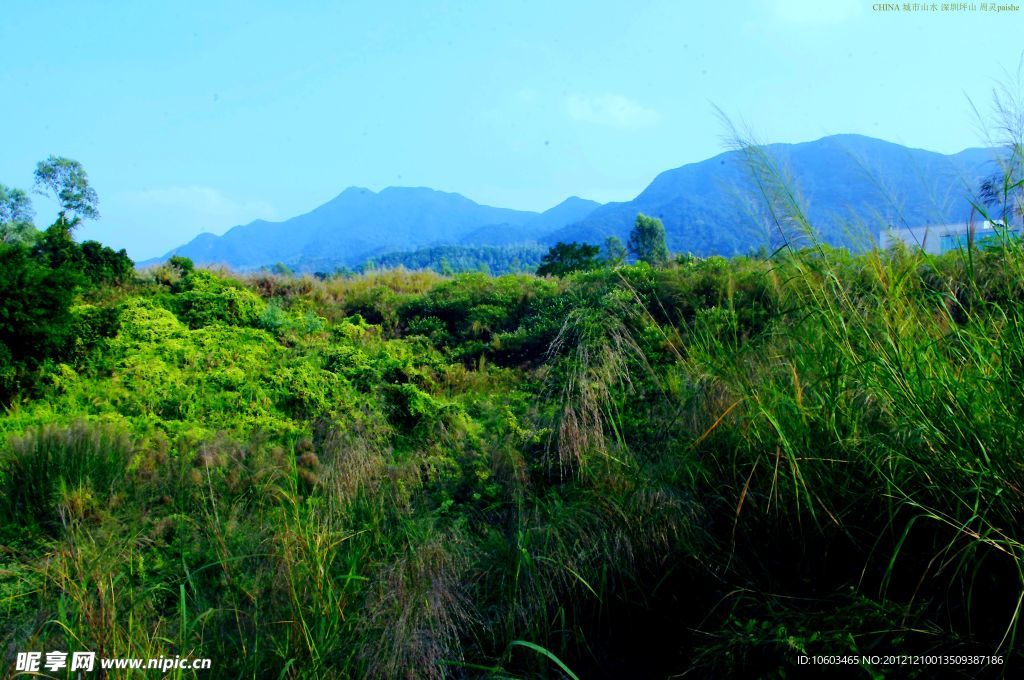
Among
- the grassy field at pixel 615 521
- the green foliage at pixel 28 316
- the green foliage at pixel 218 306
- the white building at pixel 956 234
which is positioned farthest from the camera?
the green foliage at pixel 218 306

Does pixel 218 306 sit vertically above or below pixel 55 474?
Answer: above

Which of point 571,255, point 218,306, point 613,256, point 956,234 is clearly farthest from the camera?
point 571,255

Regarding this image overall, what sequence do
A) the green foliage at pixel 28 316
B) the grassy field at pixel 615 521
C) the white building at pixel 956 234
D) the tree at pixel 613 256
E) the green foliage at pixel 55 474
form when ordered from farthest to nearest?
1. the green foliage at pixel 28 316
2. the tree at pixel 613 256
3. the green foliage at pixel 55 474
4. the white building at pixel 956 234
5. the grassy field at pixel 615 521

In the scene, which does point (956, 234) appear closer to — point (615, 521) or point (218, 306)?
point (615, 521)

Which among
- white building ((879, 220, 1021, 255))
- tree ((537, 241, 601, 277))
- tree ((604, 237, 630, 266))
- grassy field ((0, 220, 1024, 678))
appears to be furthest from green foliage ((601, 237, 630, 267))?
tree ((537, 241, 601, 277))

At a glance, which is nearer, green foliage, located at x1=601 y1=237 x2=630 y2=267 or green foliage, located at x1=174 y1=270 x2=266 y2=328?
green foliage, located at x1=601 y1=237 x2=630 y2=267

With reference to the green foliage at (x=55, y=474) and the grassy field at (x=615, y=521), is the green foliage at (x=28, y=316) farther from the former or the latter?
the green foliage at (x=55, y=474)

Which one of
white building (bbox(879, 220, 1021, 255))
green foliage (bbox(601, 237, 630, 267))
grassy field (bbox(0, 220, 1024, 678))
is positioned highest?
green foliage (bbox(601, 237, 630, 267))

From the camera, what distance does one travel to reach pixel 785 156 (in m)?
3.22

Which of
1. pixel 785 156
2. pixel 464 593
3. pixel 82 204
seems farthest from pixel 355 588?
pixel 82 204

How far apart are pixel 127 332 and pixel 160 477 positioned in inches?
165

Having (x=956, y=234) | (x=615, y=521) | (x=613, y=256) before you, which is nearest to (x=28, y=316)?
(x=615, y=521)

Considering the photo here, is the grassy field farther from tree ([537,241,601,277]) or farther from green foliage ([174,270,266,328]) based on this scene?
tree ([537,241,601,277])

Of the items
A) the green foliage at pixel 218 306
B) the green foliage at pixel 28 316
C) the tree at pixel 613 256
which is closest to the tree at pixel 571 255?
the tree at pixel 613 256
